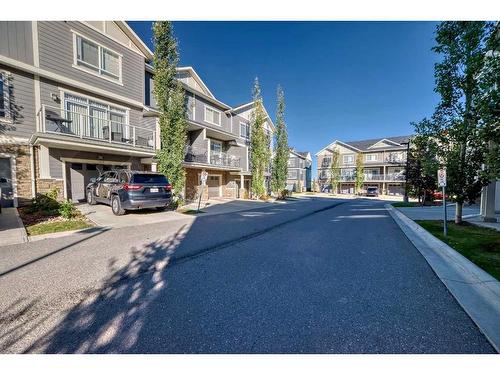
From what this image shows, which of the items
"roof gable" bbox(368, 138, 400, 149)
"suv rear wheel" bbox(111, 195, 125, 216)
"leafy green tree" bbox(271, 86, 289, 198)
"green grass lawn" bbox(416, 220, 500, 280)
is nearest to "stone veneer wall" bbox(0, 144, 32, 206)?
"suv rear wheel" bbox(111, 195, 125, 216)

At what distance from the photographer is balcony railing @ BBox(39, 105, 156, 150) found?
34.8ft

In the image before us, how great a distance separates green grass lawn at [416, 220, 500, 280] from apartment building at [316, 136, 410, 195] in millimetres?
33678

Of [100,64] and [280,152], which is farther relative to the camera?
[280,152]

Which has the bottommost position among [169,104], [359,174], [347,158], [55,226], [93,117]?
[55,226]

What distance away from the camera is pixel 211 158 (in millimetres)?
19359

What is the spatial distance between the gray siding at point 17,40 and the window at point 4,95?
106cm

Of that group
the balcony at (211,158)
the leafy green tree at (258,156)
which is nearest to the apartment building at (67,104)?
the balcony at (211,158)

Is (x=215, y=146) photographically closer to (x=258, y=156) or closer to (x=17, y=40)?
(x=258, y=156)

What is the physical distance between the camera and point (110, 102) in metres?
13.4

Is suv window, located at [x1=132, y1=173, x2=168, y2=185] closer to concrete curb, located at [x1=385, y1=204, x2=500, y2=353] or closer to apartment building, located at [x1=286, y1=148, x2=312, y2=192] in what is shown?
concrete curb, located at [x1=385, y1=204, x2=500, y2=353]

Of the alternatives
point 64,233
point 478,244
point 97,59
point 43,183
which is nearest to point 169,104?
point 97,59

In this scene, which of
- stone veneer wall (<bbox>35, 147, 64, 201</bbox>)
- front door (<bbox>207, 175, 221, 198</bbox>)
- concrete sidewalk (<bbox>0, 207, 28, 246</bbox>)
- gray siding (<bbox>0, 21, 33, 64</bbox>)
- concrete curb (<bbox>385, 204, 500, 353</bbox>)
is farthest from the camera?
front door (<bbox>207, 175, 221, 198</bbox>)

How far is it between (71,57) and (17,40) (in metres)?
1.98

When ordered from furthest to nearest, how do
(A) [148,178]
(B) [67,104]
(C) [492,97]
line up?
(B) [67,104]
(A) [148,178]
(C) [492,97]
